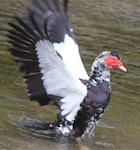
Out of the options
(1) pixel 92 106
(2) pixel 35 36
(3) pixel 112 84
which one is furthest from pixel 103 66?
(3) pixel 112 84

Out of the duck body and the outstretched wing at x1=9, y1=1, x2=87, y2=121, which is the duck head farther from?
the outstretched wing at x1=9, y1=1, x2=87, y2=121

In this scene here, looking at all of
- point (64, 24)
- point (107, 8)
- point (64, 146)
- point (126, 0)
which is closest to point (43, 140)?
point (64, 146)

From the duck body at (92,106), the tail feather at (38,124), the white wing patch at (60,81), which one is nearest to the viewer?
the white wing patch at (60,81)

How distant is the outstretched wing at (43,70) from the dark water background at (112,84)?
0.49 meters

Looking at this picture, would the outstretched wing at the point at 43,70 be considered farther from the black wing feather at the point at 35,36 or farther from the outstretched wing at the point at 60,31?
the outstretched wing at the point at 60,31

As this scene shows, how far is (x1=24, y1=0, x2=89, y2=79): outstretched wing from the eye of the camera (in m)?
7.16

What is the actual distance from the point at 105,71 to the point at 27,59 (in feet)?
3.00

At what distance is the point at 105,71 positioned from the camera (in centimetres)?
731

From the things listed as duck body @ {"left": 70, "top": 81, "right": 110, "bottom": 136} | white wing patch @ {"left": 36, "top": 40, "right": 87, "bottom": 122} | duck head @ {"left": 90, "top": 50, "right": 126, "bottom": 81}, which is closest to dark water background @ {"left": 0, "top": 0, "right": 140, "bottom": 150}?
duck body @ {"left": 70, "top": 81, "right": 110, "bottom": 136}

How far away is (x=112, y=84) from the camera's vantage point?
948 centimetres

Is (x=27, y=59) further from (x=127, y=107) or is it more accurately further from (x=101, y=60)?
(x=127, y=107)

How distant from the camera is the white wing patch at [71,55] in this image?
23.6 ft

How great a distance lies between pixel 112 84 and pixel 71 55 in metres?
2.28

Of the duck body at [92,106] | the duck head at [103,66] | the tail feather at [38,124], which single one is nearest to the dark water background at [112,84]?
the tail feather at [38,124]
